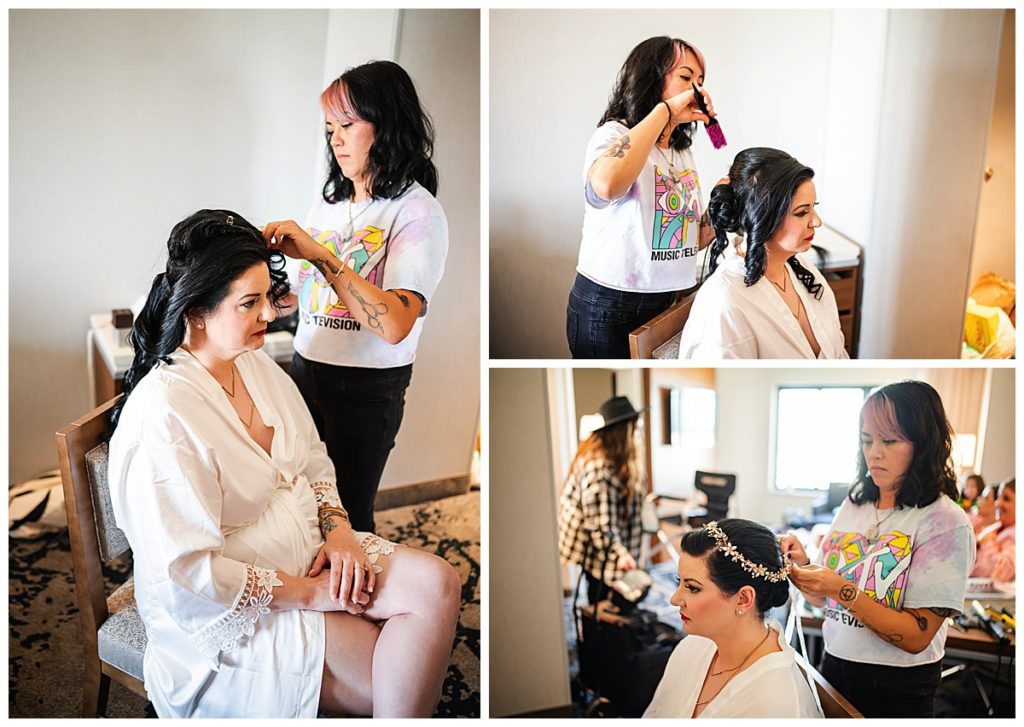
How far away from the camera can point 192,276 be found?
1.47 metres

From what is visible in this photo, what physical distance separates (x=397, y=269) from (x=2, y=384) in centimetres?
94

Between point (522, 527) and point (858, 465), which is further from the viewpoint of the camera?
point (522, 527)

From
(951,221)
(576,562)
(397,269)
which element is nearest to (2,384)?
(397,269)

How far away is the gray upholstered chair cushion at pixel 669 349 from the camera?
1.72 metres

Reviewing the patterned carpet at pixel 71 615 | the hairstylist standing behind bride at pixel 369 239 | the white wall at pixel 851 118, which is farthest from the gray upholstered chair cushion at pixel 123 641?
the white wall at pixel 851 118

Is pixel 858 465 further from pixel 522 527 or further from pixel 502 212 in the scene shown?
pixel 502 212

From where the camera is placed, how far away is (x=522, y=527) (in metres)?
1.95

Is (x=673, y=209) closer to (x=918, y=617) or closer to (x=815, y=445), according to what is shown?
(x=815, y=445)

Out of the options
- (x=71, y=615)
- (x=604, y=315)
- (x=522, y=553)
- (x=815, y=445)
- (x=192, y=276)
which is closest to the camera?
(x=192, y=276)

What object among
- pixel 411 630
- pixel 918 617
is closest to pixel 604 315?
pixel 411 630

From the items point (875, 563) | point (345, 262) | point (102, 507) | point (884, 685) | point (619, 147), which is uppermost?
point (619, 147)

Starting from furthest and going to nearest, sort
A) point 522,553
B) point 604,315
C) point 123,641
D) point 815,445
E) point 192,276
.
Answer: point 522,553
point 815,445
point 604,315
point 123,641
point 192,276

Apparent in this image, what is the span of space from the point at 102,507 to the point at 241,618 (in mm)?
355

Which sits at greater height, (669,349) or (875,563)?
(669,349)
